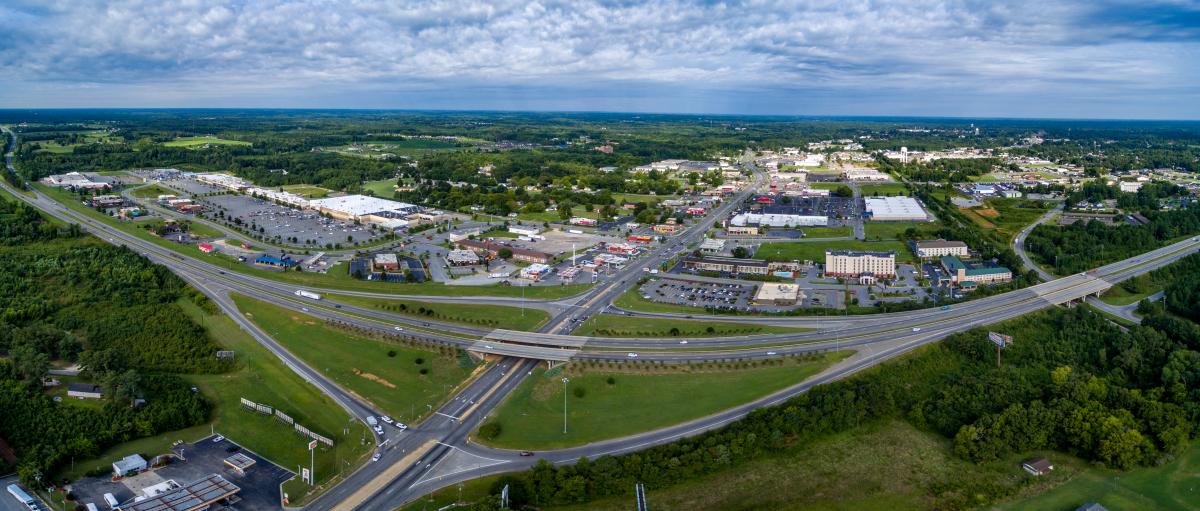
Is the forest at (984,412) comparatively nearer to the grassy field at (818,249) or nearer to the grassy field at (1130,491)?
the grassy field at (1130,491)

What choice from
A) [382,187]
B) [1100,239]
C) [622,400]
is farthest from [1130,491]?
[382,187]

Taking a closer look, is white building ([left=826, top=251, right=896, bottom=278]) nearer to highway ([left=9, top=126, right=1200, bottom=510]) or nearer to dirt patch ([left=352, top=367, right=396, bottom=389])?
highway ([left=9, top=126, right=1200, bottom=510])

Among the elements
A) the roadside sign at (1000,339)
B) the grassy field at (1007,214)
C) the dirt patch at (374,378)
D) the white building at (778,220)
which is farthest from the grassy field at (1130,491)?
the white building at (778,220)

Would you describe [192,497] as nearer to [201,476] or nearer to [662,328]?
[201,476]

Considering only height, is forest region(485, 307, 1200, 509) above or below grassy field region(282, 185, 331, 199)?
below

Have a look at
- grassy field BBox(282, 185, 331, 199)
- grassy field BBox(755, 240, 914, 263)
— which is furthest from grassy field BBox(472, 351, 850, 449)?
grassy field BBox(282, 185, 331, 199)
